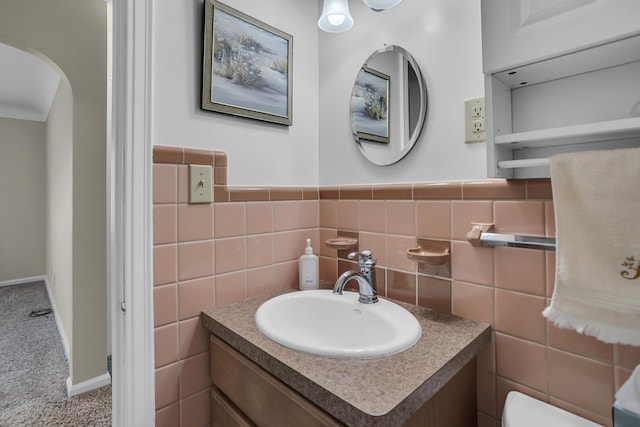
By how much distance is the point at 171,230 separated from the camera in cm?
86

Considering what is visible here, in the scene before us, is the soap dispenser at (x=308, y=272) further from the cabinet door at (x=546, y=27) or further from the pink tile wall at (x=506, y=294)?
the cabinet door at (x=546, y=27)

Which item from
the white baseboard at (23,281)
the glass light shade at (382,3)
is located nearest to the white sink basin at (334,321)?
the glass light shade at (382,3)

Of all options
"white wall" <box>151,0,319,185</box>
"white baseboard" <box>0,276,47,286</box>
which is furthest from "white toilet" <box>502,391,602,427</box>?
"white baseboard" <box>0,276,47,286</box>

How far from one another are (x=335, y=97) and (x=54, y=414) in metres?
2.16

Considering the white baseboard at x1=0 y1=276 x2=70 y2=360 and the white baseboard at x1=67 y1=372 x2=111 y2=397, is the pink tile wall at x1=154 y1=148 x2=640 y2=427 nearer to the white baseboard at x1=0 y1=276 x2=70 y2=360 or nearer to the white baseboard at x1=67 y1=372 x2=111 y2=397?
the white baseboard at x1=67 y1=372 x2=111 y2=397

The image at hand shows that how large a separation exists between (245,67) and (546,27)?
84 cm

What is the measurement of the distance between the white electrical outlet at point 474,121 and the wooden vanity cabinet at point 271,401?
61 cm

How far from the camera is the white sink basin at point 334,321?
74cm

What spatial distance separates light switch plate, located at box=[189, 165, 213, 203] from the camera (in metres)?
0.90

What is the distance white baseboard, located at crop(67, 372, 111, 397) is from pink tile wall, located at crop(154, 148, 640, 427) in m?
1.39

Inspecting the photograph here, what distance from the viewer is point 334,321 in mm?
957

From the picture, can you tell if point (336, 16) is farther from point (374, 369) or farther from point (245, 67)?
point (374, 369)

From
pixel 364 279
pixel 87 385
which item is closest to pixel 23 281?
pixel 87 385

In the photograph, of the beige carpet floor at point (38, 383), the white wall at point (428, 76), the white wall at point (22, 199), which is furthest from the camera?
the white wall at point (22, 199)
